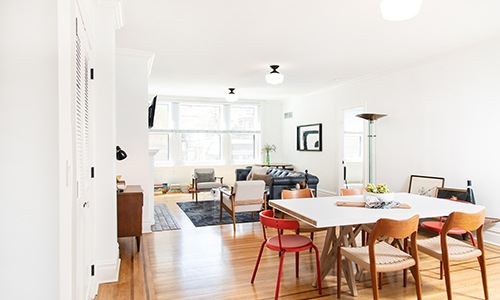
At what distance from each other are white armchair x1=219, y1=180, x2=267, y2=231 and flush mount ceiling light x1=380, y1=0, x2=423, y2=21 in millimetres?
3219

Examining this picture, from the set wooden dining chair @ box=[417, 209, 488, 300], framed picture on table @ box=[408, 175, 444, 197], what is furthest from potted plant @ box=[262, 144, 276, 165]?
wooden dining chair @ box=[417, 209, 488, 300]

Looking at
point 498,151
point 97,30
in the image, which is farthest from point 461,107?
point 97,30

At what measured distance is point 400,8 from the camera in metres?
2.39

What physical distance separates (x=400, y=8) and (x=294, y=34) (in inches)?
70.4

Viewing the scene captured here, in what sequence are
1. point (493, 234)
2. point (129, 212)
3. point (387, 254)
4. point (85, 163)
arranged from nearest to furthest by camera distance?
1. point (85, 163)
2. point (387, 254)
3. point (129, 212)
4. point (493, 234)

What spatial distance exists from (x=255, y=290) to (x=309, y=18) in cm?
276

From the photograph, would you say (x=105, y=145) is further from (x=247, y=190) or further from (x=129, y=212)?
(x=247, y=190)

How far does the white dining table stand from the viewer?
8.52ft

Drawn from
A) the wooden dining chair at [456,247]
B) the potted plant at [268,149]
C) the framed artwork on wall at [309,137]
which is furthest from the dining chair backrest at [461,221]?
the potted plant at [268,149]

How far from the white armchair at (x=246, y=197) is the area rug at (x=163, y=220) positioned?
95 cm

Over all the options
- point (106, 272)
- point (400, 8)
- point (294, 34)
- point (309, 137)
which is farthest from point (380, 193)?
point (309, 137)

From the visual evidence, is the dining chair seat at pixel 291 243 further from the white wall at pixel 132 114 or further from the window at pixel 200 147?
the window at pixel 200 147

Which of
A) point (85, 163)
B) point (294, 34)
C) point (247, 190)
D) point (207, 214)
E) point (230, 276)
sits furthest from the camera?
point (207, 214)

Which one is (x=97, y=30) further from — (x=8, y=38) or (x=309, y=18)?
(x=309, y=18)
